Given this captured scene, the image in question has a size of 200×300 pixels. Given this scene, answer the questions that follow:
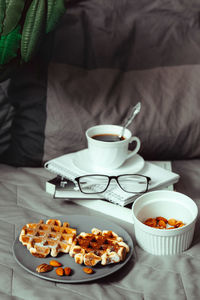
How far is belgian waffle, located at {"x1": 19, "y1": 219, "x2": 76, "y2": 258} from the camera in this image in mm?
854

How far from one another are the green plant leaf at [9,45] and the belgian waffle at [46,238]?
0.42m

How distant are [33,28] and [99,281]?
23.8 inches

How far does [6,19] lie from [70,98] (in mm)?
305

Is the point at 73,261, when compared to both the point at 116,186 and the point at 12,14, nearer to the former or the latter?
the point at 116,186

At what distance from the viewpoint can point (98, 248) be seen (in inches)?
33.8

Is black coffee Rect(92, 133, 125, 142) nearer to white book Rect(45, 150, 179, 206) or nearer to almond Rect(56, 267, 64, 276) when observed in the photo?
white book Rect(45, 150, 179, 206)

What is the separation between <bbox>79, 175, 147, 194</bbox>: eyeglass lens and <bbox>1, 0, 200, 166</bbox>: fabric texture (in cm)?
21

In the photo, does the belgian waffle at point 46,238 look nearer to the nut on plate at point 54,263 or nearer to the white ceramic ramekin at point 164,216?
the nut on plate at point 54,263

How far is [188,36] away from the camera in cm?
130

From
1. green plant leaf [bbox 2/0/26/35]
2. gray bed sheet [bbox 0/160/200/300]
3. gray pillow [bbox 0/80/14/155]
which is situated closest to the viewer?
gray bed sheet [bbox 0/160/200/300]

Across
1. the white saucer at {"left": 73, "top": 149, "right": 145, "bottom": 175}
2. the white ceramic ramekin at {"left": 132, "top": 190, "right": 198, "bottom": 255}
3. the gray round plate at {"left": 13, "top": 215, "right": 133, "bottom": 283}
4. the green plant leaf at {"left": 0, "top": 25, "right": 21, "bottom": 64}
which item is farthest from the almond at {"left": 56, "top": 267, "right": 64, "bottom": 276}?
the green plant leaf at {"left": 0, "top": 25, "right": 21, "bottom": 64}

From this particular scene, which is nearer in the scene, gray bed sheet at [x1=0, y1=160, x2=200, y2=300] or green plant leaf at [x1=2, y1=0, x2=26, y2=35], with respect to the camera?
gray bed sheet at [x1=0, y1=160, x2=200, y2=300]

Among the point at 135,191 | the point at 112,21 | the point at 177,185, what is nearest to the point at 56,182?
the point at 135,191

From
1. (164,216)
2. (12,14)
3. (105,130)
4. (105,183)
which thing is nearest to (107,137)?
(105,130)
